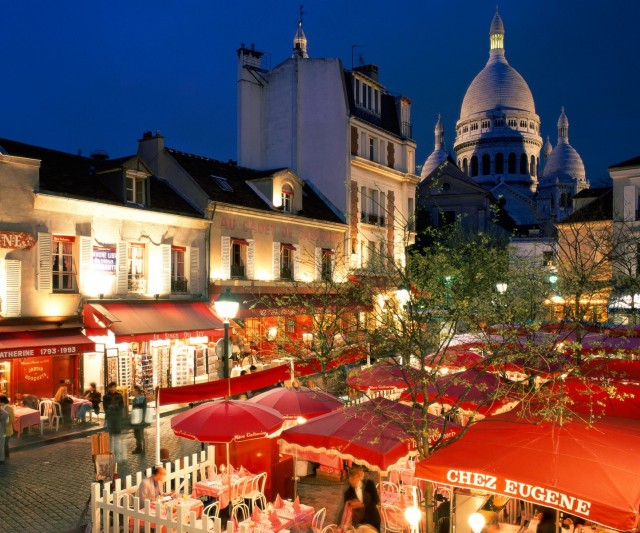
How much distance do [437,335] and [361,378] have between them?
490 cm

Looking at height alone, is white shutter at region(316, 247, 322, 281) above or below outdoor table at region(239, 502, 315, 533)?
above

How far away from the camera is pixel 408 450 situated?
405 inches

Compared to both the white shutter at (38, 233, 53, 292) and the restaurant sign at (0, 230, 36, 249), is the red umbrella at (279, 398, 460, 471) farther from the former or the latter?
the white shutter at (38, 233, 53, 292)

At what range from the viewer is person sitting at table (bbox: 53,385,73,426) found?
19.7 metres

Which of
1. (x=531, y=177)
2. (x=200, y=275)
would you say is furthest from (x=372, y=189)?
(x=531, y=177)

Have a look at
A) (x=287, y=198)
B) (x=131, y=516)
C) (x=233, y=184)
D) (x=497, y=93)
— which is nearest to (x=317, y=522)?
(x=131, y=516)

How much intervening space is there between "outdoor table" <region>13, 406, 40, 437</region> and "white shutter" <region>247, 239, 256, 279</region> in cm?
1279

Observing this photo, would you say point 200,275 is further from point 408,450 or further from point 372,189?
point 408,450

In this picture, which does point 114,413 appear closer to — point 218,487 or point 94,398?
point 94,398

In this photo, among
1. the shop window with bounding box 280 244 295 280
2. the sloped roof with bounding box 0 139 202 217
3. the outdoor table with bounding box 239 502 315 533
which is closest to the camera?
the outdoor table with bounding box 239 502 315 533

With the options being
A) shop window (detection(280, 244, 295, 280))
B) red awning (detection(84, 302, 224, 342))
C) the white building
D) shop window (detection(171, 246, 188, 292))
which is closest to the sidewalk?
red awning (detection(84, 302, 224, 342))

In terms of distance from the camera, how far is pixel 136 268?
24.4 m

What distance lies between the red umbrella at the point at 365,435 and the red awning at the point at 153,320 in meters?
12.2

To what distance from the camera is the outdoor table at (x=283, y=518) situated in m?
10.1
